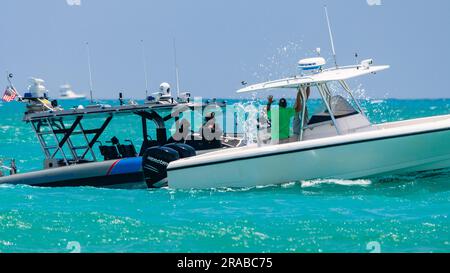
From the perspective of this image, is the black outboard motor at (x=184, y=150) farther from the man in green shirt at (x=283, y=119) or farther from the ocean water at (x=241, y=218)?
the man in green shirt at (x=283, y=119)

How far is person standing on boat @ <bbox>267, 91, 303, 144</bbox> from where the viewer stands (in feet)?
62.4

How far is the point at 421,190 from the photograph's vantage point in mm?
17422

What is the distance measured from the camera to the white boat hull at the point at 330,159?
17.6m

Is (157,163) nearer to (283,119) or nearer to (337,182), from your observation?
(283,119)

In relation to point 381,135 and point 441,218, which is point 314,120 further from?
point 441,218

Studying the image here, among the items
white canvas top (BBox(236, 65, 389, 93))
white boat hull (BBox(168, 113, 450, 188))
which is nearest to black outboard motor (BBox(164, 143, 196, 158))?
white boat hull (BBox(168, 113, 450, 188))

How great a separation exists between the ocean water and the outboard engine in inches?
11.0

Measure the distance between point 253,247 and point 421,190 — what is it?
16.7 ft

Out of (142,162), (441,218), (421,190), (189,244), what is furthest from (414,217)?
(142,162)

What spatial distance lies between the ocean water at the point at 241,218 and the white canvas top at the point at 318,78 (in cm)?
207

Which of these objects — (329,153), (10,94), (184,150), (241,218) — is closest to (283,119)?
(329,153)

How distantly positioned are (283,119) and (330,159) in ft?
5.52

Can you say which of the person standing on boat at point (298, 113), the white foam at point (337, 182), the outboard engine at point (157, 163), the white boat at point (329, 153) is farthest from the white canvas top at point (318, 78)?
the white foam at point (337, 182)
